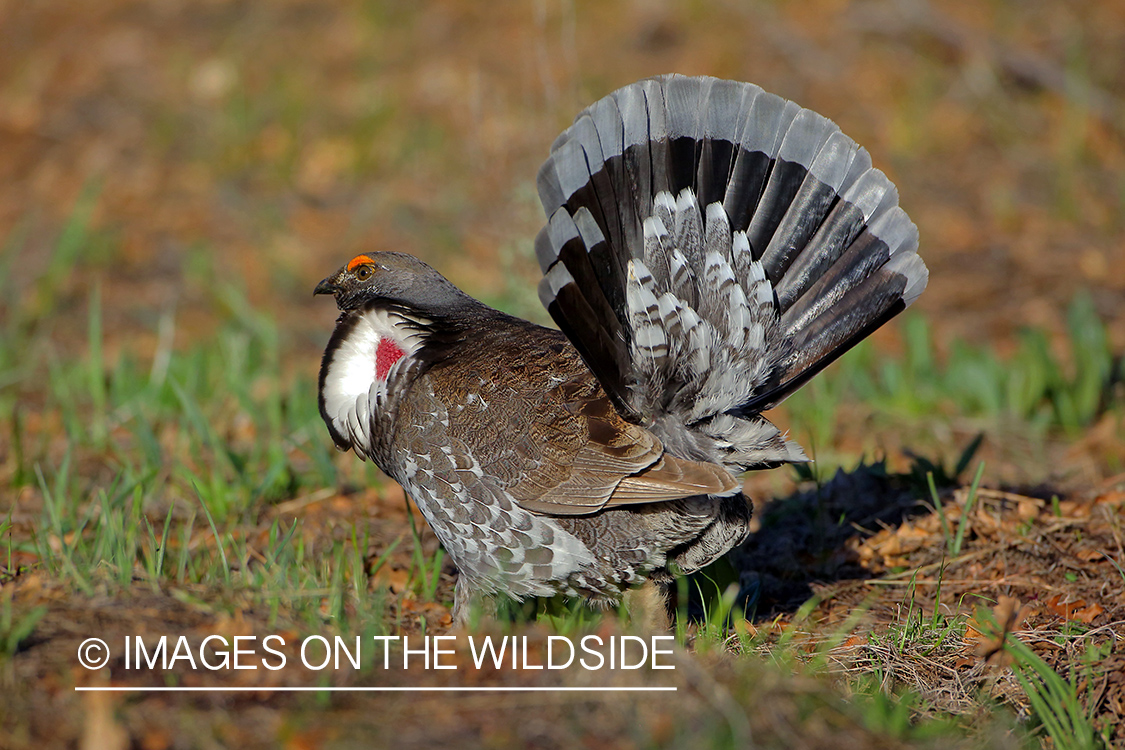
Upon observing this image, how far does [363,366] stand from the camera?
13.1 feet

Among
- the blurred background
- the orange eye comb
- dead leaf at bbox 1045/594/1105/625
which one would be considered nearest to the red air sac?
the orange eye comb

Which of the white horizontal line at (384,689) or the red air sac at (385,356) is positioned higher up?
the red air sac at (385,356)

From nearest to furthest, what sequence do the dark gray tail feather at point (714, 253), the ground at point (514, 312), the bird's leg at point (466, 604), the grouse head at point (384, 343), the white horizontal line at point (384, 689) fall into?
1. the white horizontal line at point (384, 689)
2. the ground at point (514, 312)
3. the dark gray tail feather at point (714, 253)
4. the bird's leg at point (466, 604)
5. the grouse head at point (384, 343)

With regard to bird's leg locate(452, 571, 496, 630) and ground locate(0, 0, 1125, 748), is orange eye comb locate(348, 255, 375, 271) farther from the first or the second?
bird's leg locate(452, 571, 496, 630)

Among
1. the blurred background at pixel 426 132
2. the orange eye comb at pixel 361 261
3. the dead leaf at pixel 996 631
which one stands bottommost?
the dead leaf at pixel 996 631

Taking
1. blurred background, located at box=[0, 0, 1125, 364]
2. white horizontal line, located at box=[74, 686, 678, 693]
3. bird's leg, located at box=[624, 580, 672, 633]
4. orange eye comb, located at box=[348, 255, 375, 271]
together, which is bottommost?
white horizontal line, located at box=[74, 686, 678, 693]

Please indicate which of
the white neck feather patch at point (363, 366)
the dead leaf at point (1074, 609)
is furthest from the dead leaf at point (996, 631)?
the white neck feather patch at point (363, 366)

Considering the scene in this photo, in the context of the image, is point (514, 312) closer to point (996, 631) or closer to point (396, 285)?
point (396, 285)

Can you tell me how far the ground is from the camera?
2.82m

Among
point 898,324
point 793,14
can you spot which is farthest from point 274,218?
point 793,14

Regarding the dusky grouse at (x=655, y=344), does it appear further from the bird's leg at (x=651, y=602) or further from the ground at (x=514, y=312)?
the ground at (x=514, y=312)

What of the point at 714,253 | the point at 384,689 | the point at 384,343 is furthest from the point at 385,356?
the point at 384,689

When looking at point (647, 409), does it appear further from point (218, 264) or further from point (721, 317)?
point (218, 264)

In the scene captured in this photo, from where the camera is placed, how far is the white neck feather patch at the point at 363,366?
3.92 metres
